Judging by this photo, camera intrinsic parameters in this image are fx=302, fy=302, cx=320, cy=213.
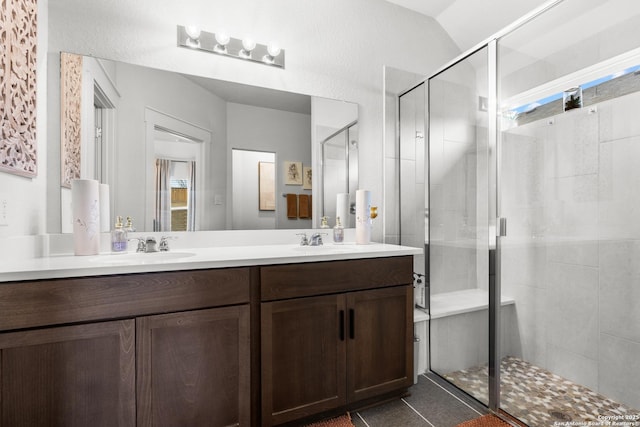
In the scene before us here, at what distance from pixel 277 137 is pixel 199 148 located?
0.48 metres

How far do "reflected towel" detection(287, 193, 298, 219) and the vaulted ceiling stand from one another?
5.50ft

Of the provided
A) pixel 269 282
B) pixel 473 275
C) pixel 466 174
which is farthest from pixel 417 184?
pixel 269 282

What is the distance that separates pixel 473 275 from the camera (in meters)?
1.85

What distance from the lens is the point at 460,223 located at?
1938 mm

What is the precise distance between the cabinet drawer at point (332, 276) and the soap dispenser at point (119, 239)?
732 mm

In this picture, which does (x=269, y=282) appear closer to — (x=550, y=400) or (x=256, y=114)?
(x=256, y=114)

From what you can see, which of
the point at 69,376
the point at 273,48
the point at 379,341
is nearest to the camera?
the point at 69,376

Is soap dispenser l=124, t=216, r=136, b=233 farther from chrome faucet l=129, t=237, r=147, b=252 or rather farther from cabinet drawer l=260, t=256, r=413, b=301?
cabinet drawer l=260, t=256, r=413, b=301

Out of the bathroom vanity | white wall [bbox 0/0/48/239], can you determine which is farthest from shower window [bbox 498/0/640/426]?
→ white wall [bbox 0/0/48/239]

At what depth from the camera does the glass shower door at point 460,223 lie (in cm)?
173

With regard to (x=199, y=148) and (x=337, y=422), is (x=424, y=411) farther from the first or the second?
(x=199, y=148)

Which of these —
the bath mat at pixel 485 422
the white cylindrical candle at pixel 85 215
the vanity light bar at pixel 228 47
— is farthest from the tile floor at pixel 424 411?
the vanity light bar at pixel 228 47

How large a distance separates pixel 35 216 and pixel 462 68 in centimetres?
240

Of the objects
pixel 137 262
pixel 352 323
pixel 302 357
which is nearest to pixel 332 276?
pixel 352 323
